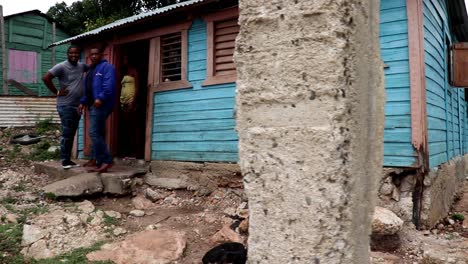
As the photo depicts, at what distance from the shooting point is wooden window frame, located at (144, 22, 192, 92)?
619cm

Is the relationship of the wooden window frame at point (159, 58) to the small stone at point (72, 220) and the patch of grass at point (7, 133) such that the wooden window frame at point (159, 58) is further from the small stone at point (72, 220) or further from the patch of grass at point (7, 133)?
the patch of grass at point (7, 133)

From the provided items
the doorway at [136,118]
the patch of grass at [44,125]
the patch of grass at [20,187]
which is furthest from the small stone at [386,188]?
the patch of grass at [44,125]

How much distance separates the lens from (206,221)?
15.8ft

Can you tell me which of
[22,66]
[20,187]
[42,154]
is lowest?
[20,187]

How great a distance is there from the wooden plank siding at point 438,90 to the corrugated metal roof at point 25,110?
10.6 metres

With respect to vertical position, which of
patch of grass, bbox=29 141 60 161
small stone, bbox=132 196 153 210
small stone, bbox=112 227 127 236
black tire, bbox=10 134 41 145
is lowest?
small stone, bbox=112 227 127 236

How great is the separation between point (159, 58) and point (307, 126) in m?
5.57

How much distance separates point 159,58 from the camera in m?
6.50

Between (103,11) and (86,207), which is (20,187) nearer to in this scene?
(86,207)

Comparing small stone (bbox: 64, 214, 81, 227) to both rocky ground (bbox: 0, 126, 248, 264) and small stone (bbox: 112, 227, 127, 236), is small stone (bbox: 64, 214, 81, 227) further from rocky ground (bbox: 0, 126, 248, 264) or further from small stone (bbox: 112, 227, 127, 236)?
small stone (bbox: 112, 227, 127, 236)

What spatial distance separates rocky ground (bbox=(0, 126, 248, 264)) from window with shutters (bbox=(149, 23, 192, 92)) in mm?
1834

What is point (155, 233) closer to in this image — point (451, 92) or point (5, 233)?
point (5, 233)

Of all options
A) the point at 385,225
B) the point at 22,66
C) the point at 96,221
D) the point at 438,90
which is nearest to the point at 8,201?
the point at 96,221

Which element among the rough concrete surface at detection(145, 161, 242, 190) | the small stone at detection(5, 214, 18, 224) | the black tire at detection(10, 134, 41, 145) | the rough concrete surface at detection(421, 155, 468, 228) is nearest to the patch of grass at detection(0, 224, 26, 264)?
the small stone at detection(5, 214, 18, 224)
